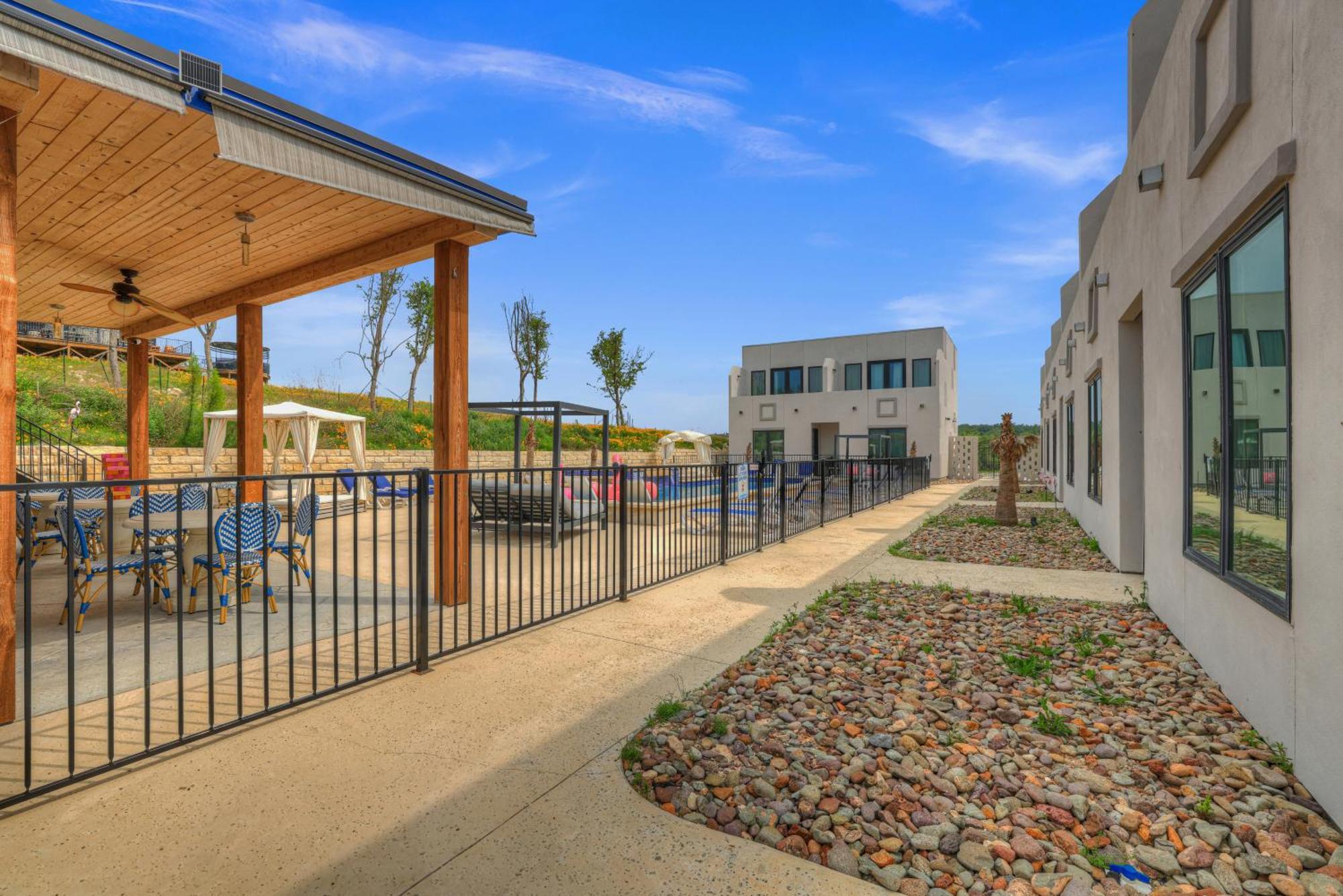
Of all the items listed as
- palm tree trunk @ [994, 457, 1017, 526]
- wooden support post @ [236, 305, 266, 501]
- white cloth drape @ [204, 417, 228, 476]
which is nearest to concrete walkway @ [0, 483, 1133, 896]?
wooden support post @ [236, 305, 266, 501]

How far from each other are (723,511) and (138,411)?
28.9 feet

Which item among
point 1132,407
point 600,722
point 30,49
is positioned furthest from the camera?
point 1132,407

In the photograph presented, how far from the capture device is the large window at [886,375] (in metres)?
A: 28.7

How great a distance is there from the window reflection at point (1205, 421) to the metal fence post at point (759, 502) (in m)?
4.53

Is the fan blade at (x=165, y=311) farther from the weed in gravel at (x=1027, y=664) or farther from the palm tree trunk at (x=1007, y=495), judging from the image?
the palm tree trunk at (x=1007, y=495)

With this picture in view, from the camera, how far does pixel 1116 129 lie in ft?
26.5

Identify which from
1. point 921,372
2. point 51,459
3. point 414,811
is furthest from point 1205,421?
point 921,372

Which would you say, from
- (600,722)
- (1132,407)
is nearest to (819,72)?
(1132,407)

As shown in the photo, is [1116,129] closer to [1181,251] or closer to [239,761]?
[1181,251]

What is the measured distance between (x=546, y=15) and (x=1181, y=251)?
7676 mm

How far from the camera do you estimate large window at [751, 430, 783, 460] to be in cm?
3098

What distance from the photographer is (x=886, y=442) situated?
28.5 meters

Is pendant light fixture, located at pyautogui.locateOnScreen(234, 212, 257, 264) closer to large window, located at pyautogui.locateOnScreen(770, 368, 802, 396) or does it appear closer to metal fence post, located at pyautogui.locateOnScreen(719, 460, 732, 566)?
metal fence post, located at pyautogui.locateOnScreen(719, 460, 732, 566)

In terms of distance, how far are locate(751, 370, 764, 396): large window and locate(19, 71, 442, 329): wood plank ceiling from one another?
2643cm
